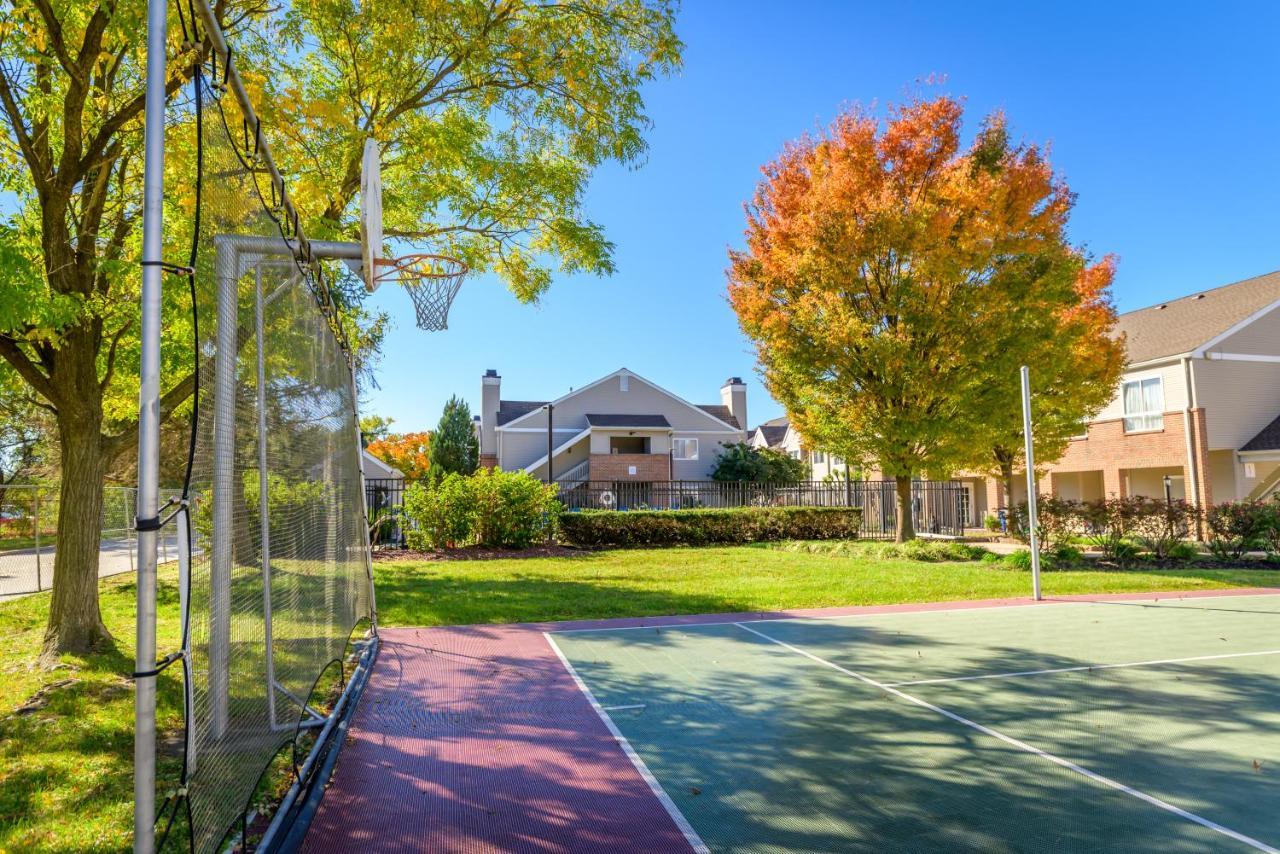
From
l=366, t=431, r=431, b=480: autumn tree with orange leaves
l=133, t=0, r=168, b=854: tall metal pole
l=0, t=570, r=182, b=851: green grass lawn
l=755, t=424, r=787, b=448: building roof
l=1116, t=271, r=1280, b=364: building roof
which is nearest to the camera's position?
l=133, t=0, r=168, b=854: tall metal pole

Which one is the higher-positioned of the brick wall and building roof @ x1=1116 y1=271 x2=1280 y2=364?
building roof @ x1=1116 y1=271 x2=1280 y2=364

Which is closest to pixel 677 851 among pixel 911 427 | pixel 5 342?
pixel 5 342

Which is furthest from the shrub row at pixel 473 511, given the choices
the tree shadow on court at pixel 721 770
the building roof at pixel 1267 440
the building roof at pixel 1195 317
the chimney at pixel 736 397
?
the chimney at pixel 736 397

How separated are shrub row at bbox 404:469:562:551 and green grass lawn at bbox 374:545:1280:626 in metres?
1.69

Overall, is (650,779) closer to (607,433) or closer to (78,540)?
(78,540)

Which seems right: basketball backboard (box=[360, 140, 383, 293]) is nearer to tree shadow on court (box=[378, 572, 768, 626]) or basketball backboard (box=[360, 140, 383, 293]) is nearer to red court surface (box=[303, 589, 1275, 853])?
red court surface (box=[303, 589, 1275, 853])

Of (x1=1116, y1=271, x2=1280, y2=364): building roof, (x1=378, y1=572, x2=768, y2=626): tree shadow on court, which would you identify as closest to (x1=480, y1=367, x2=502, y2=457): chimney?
(x1=378, y1=572, x2=768, y2=626): tree shadow on court

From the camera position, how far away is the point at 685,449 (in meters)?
38.4

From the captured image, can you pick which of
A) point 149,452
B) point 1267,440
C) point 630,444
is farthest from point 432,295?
point 630,444

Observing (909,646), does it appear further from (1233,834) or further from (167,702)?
(167,702)

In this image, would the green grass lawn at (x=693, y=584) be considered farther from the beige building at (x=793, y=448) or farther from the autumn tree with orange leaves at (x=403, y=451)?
the autumn tree with orange leaves at (x=403, y=451)

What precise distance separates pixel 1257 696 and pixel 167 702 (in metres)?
8.78

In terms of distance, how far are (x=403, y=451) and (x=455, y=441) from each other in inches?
242

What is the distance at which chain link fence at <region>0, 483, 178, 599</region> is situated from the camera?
1442 centimetres
